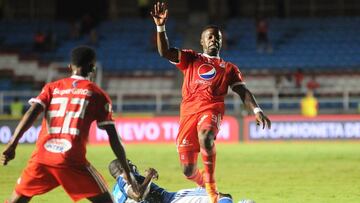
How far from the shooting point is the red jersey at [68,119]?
6.91 meters

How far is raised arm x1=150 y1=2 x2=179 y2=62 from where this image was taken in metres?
9.06

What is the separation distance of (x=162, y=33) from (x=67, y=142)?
287cm

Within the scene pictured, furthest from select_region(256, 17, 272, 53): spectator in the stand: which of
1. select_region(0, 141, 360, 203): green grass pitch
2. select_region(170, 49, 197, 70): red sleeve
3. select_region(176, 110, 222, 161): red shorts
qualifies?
select_region(176, 110, 222, 161): red shorts

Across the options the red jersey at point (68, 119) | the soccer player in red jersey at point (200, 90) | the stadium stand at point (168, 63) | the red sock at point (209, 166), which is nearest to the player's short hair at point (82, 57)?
the red jersey at point (68, 119)

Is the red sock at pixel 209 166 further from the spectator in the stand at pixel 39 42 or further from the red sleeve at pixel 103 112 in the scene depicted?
the spectator in the stand at pixel 39 42

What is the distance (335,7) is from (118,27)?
1114 cm

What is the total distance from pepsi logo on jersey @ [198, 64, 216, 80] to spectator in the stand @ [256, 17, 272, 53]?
79.2 feet

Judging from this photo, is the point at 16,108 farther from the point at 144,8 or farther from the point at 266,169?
the point at 266,169

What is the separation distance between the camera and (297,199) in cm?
1100

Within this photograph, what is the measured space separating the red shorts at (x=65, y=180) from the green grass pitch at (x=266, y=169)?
13.7ft

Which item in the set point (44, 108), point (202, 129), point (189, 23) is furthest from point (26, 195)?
point (189, 23)

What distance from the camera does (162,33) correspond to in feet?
30.8

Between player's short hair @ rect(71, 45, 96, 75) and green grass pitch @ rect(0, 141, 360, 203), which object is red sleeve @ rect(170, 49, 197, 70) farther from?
player's short hair @ rect(71, 45, 96, 75)

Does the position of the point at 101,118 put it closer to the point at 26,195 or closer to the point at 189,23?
the point at 26,195
